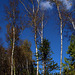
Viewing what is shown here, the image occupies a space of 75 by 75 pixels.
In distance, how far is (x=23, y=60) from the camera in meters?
27.6

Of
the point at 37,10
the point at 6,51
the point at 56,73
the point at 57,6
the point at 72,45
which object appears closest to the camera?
the point at 56,73

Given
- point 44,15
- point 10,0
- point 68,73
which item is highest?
point 10,0

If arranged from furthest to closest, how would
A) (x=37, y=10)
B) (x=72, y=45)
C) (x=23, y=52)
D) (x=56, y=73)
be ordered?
(x=23, y=52)
(x=72, y=45)
(x=37, y=10)
(x=56, y=73)

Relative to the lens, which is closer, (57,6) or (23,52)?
(57,6)

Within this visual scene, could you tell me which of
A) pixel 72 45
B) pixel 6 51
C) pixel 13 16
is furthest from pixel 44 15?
pixel 6 51

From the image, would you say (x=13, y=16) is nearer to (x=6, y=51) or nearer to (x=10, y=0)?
(x=10, y=0)

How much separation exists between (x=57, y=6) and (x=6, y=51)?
13739mm

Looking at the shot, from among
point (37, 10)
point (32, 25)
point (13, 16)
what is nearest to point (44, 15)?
point (37, 10)

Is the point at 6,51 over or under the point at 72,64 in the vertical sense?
over

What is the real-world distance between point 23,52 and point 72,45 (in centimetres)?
1151

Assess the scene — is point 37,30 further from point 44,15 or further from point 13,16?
point 13,16

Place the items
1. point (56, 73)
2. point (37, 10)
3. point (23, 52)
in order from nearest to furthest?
point (56, 73), point (37, 10), point (23, 52)

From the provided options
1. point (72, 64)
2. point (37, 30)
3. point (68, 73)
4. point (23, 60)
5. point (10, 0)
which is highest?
point (10, 0)

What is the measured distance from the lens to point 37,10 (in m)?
18.1
